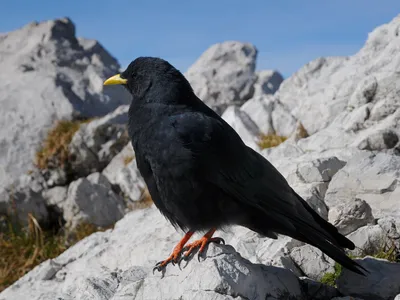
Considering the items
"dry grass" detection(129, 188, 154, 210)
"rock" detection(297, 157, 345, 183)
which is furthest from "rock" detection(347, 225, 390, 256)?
"dry grass" detection(129, 188, 154, 210)

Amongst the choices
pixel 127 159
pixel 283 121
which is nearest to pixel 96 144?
pixel 127 159

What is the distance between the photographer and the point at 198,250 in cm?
400

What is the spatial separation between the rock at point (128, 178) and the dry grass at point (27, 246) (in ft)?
3.76

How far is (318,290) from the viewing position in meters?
4.01

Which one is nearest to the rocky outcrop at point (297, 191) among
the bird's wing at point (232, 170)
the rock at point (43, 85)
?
the bird's wing at point (232, 170)

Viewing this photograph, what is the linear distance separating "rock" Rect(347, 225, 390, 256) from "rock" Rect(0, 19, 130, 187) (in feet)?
30.8

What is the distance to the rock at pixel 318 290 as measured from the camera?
399cm

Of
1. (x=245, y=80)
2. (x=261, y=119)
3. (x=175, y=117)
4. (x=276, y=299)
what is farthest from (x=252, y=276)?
(x=245, y=80)

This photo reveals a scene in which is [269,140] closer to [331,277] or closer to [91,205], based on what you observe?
[91,205]

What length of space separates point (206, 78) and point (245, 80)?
139 cm

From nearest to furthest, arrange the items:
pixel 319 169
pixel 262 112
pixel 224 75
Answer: pixel 319 169 < pixel 262 112 < pixel 224 75

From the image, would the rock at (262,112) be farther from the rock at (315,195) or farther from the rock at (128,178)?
the rock at (315,195)

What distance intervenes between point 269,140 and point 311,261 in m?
6.97

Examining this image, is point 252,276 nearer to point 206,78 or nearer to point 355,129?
point 355,129
